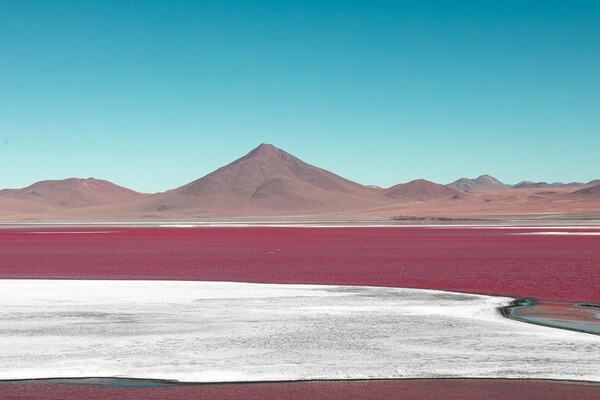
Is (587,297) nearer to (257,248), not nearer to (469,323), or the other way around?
(469,323)

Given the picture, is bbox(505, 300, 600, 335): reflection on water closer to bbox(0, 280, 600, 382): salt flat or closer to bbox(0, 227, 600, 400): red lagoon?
bbox(0, 280, 600, 382): salt flat

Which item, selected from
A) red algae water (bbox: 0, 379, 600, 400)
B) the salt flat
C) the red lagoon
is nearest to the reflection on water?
the salt flat

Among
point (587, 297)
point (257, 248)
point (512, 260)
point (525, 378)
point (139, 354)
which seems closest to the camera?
point (525, 378)

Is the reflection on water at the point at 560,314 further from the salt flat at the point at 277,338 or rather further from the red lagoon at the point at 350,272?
the red lagoon at the point at 350,272

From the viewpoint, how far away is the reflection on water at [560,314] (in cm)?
1268

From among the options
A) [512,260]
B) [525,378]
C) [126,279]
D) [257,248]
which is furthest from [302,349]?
[257,248]

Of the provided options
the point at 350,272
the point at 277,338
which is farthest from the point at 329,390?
the point at 350,272

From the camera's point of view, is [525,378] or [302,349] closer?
[525,378]

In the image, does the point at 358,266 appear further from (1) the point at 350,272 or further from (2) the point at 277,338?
(2) the point at 277,338

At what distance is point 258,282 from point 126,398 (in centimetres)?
1222

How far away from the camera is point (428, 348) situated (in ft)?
35.8

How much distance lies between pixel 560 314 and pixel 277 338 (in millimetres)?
5681

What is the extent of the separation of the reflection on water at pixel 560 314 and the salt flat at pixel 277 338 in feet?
1.36

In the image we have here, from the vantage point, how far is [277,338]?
11.8 meters
